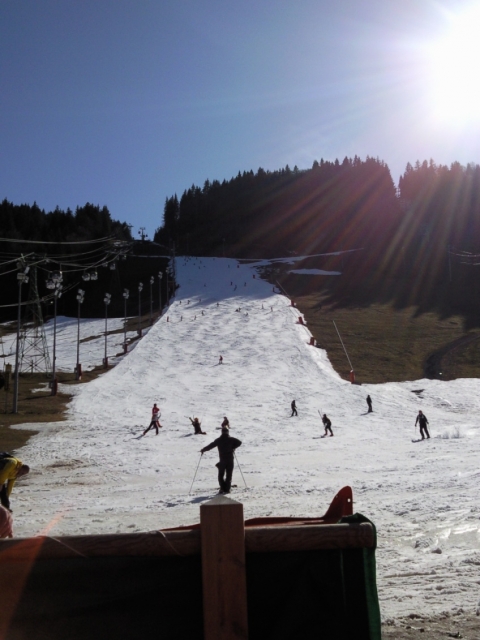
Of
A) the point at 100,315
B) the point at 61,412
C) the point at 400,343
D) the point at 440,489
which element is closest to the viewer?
the point at 440,489

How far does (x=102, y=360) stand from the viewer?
2110 inches

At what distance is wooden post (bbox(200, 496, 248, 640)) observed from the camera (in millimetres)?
3146

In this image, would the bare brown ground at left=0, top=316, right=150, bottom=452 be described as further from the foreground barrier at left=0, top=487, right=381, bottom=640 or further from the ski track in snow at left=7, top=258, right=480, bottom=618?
the foreground barrier at left=0, top=487, right=381, bottom=640

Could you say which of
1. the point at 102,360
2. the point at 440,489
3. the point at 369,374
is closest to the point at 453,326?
the point at 369,374

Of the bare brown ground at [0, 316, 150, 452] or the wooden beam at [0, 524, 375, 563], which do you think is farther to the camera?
the bare brown ground at [0, 316, 150, 452]

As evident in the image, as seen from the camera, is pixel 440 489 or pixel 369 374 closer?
pixel 440 489

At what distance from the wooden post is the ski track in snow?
2.46 meters

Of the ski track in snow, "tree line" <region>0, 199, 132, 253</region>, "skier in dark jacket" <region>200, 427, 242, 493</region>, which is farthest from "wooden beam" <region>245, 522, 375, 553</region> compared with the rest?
"tree line" <region>0, 199, 132, 253</region>

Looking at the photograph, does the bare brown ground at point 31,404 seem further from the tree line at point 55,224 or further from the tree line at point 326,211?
the tree line at point 326,211

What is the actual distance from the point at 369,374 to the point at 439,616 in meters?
44.6

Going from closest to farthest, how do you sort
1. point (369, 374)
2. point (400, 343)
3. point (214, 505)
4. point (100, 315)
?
point (214, 505) < point (369, 374) < point (400, 343) < point (100, 315)

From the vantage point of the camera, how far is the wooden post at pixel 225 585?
10.3 feet

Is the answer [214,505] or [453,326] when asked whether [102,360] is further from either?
[214,505]

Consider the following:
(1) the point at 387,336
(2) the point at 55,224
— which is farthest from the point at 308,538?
(2) the point at 55,224
